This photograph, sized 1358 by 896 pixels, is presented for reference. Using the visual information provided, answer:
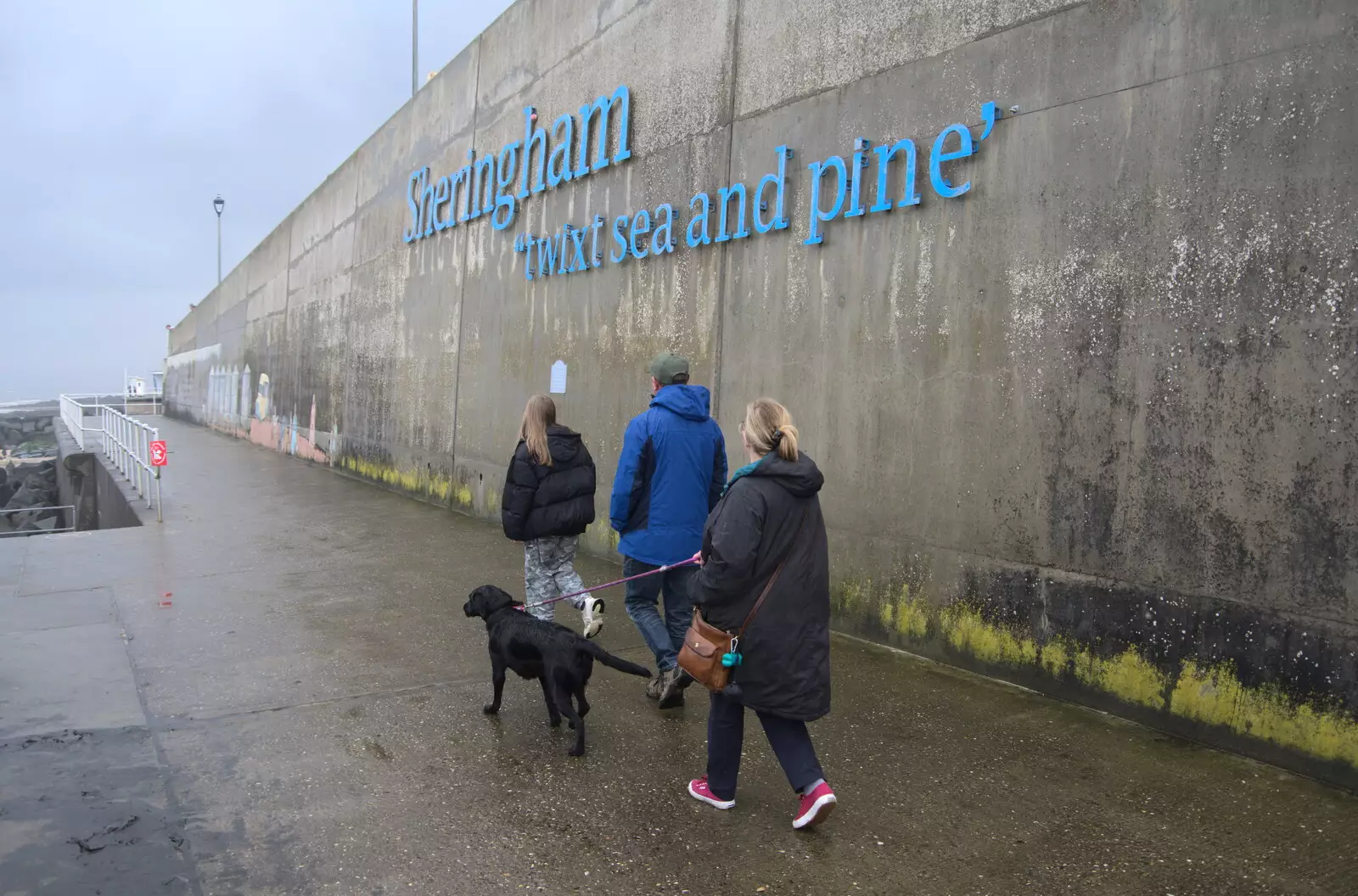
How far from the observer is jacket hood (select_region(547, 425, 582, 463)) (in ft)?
16.8

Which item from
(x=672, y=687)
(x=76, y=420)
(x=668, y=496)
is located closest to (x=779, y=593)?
(x=668, y=496)

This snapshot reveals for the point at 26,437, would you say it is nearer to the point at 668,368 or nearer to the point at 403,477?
the point at 403,477

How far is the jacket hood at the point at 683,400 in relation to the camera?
4836 millimetres

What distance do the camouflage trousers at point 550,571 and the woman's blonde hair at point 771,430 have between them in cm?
205

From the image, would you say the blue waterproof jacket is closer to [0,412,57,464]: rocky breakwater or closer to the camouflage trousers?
the camouflage trousers

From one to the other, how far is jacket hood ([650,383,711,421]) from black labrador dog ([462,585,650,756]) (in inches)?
46.6

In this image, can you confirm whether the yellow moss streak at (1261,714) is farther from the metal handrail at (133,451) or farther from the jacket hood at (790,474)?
the metal handrail at (133,451)

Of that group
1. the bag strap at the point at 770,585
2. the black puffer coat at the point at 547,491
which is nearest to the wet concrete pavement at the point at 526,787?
the bag strap at the point at 770,585

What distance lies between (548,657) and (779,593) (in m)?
1.31

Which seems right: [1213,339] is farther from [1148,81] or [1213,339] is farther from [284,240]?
[284,240]

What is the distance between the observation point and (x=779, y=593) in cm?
341

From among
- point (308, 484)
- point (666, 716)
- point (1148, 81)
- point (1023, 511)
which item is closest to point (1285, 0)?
point (1148, 81)

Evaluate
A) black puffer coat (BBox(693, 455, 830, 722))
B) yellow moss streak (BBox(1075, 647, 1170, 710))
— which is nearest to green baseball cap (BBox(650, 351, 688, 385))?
black puffer coat (BBox(693, 455, 830, 722))

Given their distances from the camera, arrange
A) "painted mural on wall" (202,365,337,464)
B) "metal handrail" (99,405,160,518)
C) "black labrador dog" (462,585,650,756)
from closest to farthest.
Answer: "black labrador dog" (462,585,650,756) → "metal handrail" (99,405,160,518) → "painted mural on wall" (202,365,337,464)
